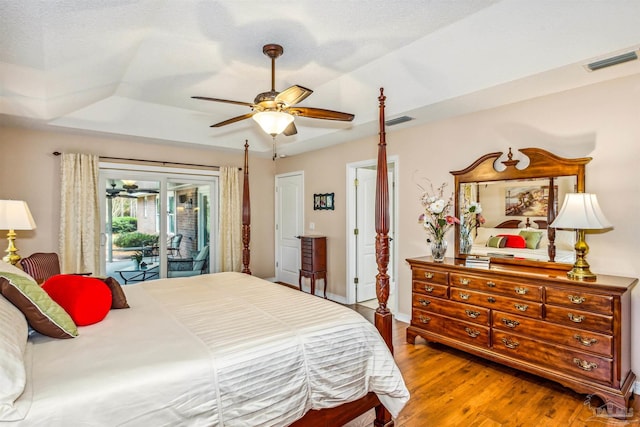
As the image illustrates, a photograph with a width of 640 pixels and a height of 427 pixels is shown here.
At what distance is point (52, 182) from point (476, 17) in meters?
5.00

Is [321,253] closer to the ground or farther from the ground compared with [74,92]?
closer to the ground

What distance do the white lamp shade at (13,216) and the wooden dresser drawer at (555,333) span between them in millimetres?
4280

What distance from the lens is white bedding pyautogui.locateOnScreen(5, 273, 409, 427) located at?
127 centimetres

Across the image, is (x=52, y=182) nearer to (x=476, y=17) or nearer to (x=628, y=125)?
(x=476, y=17)

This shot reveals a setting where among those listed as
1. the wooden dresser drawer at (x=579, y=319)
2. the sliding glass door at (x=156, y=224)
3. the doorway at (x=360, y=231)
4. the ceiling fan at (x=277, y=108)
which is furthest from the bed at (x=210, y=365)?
the sliding glass door at (x=156, y=224)

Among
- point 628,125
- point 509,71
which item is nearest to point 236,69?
point 509,71

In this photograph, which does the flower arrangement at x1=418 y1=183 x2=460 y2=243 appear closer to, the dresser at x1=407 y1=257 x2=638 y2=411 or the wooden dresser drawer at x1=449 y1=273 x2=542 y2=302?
the dresser at x1=407 y1=257 x2=638 y2=411

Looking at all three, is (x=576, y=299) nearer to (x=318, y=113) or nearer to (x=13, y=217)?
(x=318, y=113)

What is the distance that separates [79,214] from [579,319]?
534 centimetres

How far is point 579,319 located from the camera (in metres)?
2.44

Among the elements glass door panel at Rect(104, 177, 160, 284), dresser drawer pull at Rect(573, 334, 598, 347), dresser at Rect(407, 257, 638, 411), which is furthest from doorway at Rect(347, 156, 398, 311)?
glass door panel at Rect(104, 177, 160, 284)

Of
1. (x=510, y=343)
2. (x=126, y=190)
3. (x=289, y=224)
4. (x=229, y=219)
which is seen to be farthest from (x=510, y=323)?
(x=126, y=190)

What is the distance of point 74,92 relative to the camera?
339 centimetres

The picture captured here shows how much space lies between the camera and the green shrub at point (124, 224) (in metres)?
4.83
